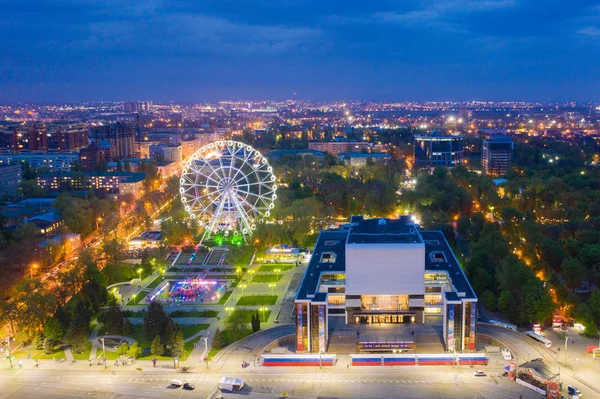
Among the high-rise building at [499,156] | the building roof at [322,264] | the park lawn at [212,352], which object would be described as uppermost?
the high-rise building at [499,156]

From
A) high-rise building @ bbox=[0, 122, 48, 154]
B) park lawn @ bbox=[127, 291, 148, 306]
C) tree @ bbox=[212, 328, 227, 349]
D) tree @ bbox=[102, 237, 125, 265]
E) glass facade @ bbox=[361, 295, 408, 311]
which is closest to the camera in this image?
tree @ bbox=[212, 328, 227, 349]

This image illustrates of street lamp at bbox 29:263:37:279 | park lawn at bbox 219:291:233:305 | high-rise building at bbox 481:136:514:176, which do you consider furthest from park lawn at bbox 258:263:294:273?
high-rise building at bbox 481:136:514:176

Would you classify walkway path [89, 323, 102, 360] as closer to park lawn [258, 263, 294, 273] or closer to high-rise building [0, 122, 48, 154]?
park lawn [258, 263, 294, 273]

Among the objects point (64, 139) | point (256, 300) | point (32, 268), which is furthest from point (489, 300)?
point (64, 139)

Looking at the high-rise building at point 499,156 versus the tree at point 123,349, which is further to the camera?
the high-rise building at point 499,156

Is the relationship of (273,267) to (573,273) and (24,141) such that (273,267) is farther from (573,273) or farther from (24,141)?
(24,141)

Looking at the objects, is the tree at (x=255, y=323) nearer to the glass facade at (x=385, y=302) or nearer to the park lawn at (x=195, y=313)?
the park lawn at (x=195, y=313)

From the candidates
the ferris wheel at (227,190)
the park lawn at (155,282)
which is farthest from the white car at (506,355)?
the ferris wheel at (227,190)
